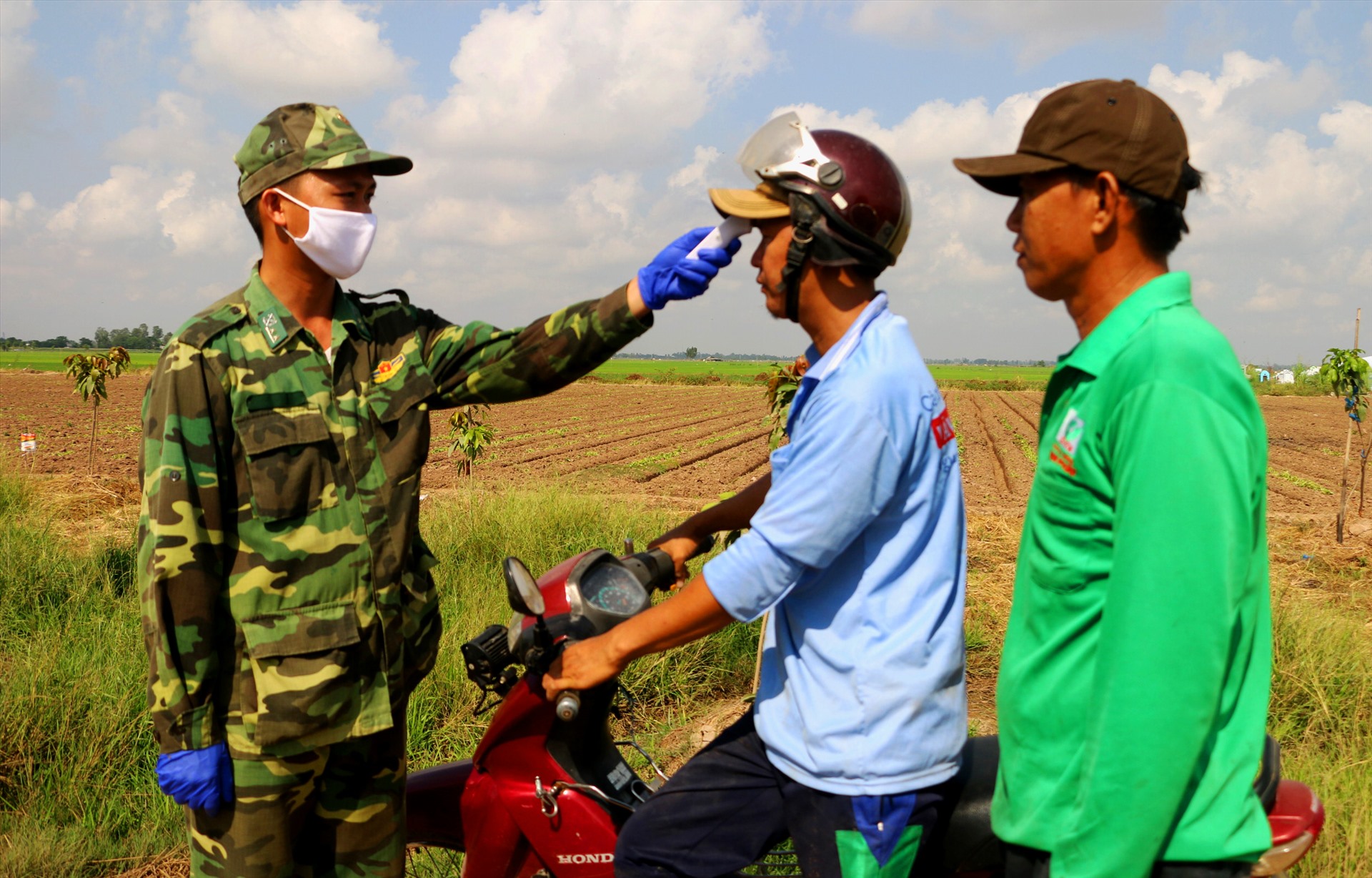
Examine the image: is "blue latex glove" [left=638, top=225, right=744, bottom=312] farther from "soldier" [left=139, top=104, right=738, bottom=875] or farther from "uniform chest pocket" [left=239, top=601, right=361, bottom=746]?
"uniform chest pocket" [left=239, top=601, right=361, bottom=746]

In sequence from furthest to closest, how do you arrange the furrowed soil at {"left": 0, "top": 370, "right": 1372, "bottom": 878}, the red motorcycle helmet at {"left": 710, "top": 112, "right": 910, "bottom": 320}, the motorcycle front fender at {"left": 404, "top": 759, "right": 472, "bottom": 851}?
the furrowed soil at {"left": 0, "top": 370, "right": 1372, "bottom": 878}
the motorcycle front fender at {"left": 404, "top": 759, "right": 472, "bottom": 851}
the red motorcycle helmet at {"left": 710, "top": 112, "right": 910, "bottom": 320}

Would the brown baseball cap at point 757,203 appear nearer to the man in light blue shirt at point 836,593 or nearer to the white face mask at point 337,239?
the man in light blue shirt at point 836,593

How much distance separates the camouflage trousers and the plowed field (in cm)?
692

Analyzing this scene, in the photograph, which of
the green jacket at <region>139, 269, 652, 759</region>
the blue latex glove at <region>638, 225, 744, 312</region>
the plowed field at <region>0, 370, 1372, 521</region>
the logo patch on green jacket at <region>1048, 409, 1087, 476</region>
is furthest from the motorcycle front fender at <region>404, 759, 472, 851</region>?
the plowed field at <region>0, 370, 1372, 521</region>

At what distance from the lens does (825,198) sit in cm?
176

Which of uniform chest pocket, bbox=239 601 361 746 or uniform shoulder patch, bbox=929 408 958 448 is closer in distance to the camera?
uniform shoulder patch, bbox=929 408 958 448

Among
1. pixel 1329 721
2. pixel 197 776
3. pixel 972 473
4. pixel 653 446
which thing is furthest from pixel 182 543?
pixel 653 446

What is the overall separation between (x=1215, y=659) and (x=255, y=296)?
87.9 inches

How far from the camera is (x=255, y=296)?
2.42 m

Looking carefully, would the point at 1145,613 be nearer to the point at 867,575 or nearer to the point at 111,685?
the point at 867,575

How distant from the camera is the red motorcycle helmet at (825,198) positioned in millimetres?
1769

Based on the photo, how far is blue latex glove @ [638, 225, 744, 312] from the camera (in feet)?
7.79

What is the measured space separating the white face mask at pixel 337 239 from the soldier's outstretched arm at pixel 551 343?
286mm

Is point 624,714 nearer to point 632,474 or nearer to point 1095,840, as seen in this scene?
point 1095,840
